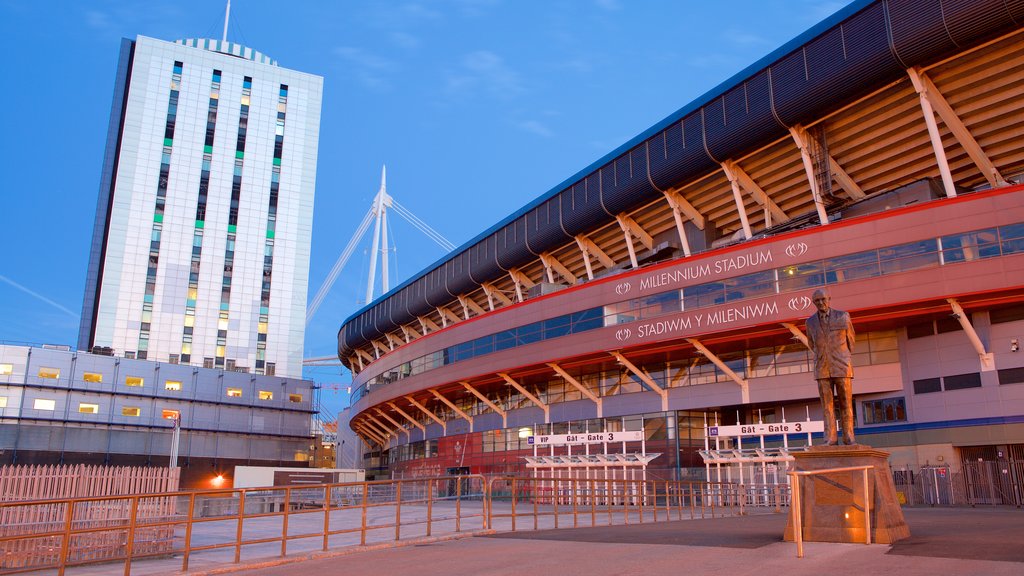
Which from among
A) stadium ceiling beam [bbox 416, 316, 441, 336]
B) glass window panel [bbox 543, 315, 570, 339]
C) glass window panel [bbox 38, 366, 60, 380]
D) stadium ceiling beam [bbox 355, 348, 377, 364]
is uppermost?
stadium ceiling beam [bbox 416, 316, 441, 336]

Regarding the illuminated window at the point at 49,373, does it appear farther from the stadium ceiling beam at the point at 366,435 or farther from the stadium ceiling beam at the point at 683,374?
the stadium ceiling beam at the point at 683,374

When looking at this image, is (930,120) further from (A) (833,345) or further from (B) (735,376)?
(A) (833,345)

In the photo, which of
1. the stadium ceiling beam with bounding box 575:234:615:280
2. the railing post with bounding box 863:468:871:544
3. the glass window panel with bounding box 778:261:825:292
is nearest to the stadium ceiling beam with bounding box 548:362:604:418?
the stadium ceiling beam with bounding box 575:234:615:280

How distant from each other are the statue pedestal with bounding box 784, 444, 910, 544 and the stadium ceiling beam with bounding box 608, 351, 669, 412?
90.4 ft

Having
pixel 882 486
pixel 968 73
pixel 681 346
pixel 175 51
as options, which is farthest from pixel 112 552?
pixel 175 51

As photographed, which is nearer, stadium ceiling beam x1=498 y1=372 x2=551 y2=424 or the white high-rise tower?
stadium ceiling beam x1=498 y1=372 x2=551 y2=424

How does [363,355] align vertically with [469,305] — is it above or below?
below

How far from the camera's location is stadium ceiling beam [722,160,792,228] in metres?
39.2

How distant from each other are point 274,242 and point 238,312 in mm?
10072

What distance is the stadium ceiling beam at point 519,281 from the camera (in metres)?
55.9

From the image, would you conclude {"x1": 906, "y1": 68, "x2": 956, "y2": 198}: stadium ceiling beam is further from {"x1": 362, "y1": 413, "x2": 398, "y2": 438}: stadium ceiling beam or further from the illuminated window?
the illuminated window

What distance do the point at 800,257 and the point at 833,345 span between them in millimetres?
21222

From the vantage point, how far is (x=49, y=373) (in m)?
75.9

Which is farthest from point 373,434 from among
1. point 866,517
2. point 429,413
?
point 866,517
